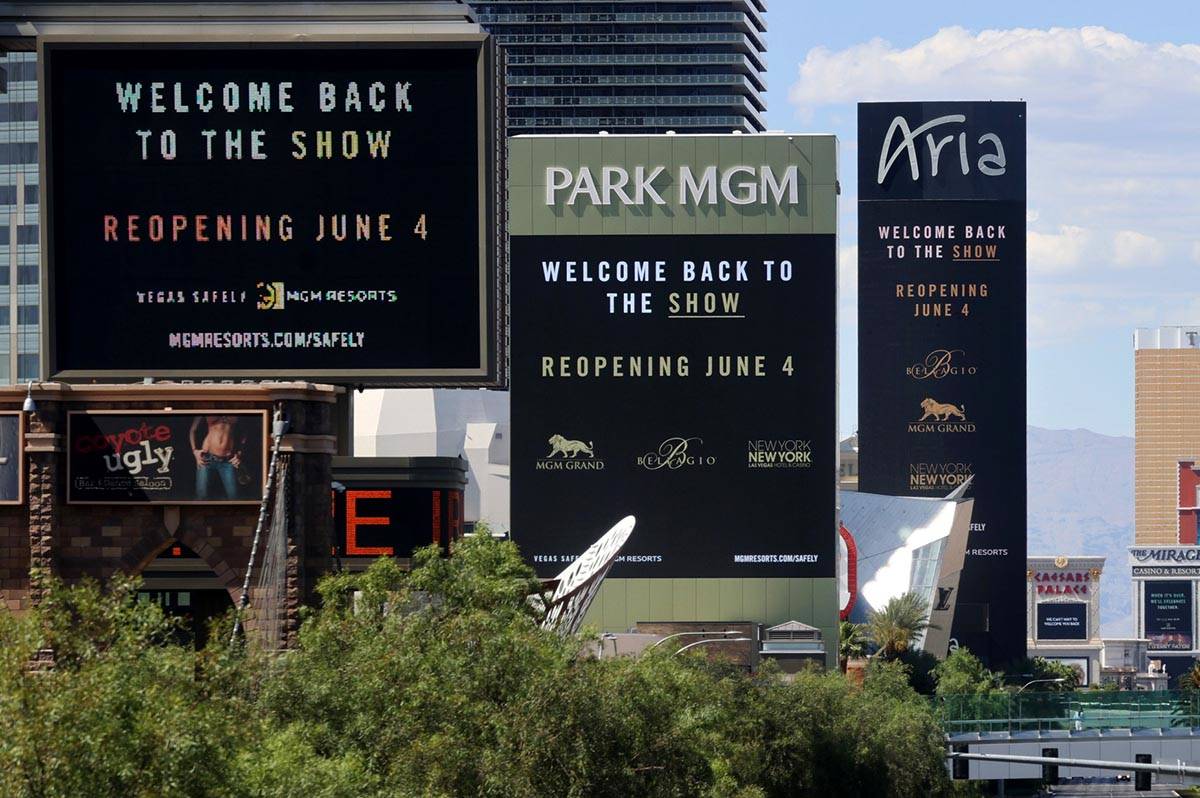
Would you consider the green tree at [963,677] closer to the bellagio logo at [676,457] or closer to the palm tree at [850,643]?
the palm tree at [850,643]

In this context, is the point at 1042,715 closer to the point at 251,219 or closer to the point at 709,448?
the point at 709,448

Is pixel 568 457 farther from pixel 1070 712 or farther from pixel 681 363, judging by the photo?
pixel 1070 712

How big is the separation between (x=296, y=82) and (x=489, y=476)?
122658 mm

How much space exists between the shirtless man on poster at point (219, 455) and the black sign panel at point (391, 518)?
610 inches

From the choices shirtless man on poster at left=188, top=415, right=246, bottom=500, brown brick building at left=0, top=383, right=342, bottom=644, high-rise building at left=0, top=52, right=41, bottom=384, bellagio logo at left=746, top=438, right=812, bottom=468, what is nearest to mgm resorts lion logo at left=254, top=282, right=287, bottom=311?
brown brick building at left=0, top=383, right=342, bottom=644

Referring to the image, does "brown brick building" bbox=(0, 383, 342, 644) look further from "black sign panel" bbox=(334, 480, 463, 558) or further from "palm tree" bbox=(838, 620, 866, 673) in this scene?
"palm tree" bbox=(838, 620, 866, 673)

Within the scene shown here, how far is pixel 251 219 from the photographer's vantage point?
62.6 meters

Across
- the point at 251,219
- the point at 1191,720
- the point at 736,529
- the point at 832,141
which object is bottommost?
the point at 1191,720

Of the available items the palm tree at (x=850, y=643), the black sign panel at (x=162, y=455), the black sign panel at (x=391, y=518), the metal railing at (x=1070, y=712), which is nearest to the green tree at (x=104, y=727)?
the black sign panel at (x=162, y=455)

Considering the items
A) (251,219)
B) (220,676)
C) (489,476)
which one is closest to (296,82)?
(251,219)

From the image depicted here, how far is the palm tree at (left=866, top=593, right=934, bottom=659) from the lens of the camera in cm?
15838

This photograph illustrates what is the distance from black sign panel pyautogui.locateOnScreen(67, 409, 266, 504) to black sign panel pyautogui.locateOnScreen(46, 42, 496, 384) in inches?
229

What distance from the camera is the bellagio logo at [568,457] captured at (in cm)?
11588

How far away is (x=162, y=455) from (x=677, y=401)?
59.2 m
